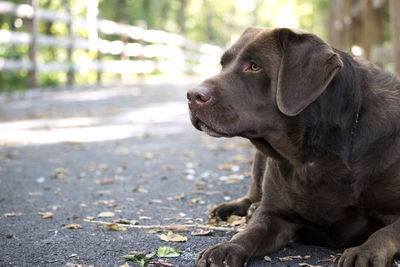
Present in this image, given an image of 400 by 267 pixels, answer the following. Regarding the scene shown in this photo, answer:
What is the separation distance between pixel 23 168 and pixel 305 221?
3.94m

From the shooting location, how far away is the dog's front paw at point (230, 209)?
4.07m

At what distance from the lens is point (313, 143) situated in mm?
3074

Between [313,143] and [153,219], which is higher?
[313,143]

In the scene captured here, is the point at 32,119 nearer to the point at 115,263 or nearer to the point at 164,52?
the point at 115,263

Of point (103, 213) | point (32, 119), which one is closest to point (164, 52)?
point (32, 119)

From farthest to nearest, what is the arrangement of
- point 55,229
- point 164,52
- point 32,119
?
point 164,52 → point 32,119 → point 55,229

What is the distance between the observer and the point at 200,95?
309 centimetres

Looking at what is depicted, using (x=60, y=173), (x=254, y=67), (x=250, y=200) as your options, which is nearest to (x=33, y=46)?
(x=60, y=173)

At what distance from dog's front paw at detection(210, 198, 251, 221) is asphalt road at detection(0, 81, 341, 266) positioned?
0.13m

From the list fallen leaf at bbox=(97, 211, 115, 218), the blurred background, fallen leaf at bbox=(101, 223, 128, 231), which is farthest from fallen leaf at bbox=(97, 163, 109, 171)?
the blurred background

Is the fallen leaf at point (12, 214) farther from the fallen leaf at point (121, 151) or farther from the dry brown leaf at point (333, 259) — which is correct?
the fallen leaf at point (121, 151)

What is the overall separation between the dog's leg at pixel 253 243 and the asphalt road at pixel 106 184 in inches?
3.3

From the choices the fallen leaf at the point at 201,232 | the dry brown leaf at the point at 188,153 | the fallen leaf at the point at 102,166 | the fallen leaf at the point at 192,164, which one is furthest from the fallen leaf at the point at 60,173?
the fallen leaf at the point at 201,232

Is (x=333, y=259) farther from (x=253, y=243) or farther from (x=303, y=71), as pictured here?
(x=303, y=71)
